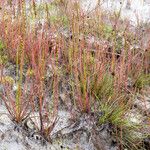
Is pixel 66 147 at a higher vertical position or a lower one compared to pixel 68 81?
lower

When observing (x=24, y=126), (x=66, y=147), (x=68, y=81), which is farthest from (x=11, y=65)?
(x=66, y=147)

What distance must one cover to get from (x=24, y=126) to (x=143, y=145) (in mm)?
917

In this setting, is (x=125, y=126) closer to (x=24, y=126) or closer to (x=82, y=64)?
(x=82, y=64)

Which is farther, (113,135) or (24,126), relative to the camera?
(113,135)

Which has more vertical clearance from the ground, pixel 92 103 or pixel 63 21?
pixel 63 21

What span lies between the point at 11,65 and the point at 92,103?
0.78m

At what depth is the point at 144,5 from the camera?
5.08 metres

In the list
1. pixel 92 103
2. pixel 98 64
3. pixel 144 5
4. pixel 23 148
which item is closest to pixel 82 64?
pixel 98 64

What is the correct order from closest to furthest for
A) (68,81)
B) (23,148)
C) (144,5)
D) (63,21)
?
1. (23,148)
2. (68,81)
3. (63,21)
4. (144,5)

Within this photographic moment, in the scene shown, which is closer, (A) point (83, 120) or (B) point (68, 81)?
(A) point (83, 120)

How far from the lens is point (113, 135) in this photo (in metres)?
2.69

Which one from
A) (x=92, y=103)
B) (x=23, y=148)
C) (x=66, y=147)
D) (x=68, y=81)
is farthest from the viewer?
(x=68, y=81)

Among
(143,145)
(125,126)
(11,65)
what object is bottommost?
(143,145)

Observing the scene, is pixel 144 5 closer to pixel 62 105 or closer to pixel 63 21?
pixel 63 21
